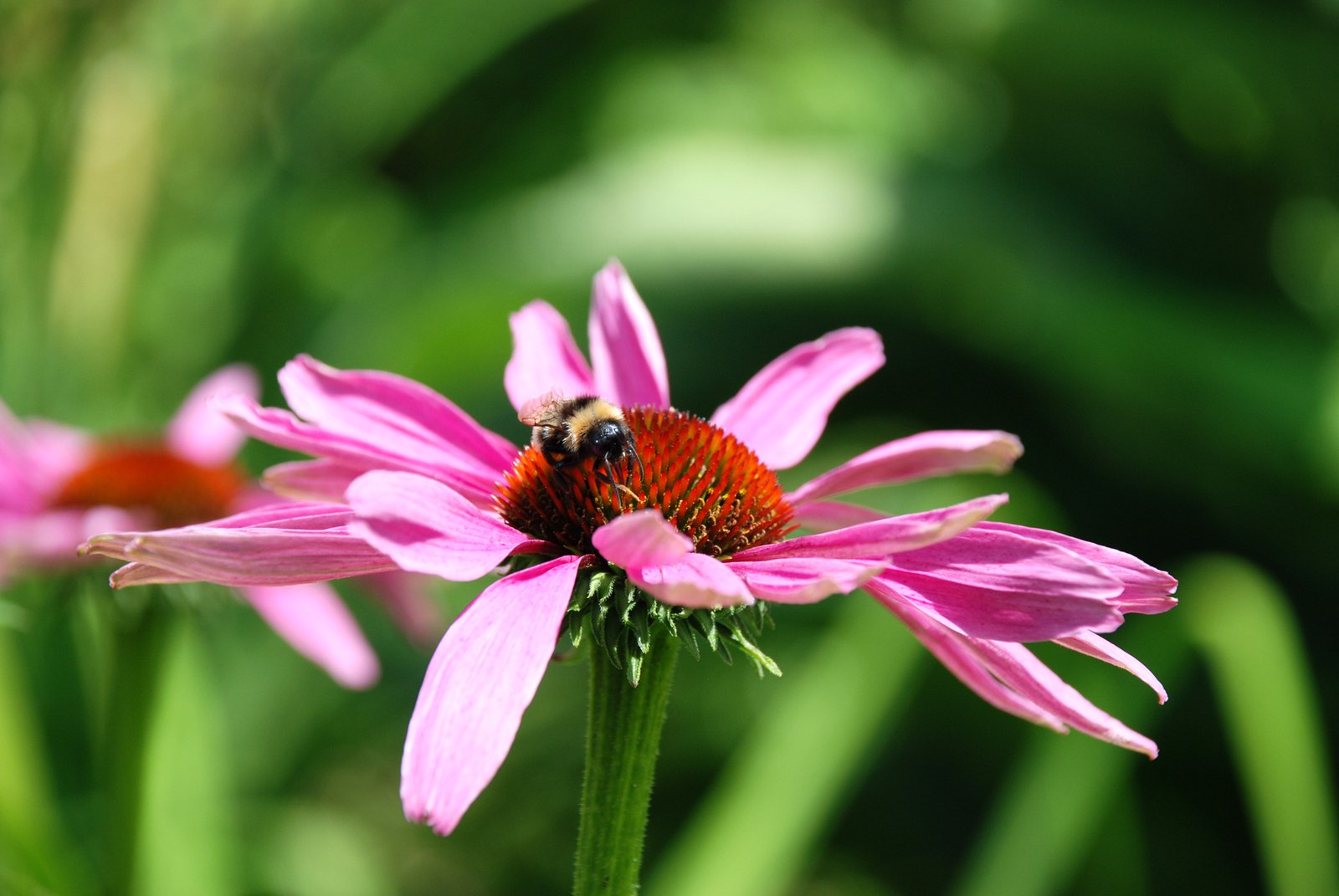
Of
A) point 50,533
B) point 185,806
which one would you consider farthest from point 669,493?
point 185,806

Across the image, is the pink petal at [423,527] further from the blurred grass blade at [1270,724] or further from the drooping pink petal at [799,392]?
the blurred grass blade at [1270,724]

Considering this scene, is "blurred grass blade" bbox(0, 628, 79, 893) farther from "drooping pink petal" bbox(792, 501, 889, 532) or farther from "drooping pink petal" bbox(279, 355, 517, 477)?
"drooping pink petal" bbox(792, 501, 889, 532)

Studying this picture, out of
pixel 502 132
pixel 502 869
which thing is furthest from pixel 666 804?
pixel 502 132

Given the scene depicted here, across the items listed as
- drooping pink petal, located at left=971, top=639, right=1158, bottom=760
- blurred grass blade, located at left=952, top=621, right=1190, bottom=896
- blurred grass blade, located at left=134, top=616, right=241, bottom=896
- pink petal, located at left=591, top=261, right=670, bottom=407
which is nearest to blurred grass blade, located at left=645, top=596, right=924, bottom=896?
blurred grass blade, located at left=952, top=621, right=1190, bottom=896

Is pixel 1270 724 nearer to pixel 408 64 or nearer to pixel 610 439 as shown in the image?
pixel 610 439

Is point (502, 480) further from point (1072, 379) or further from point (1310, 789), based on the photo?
point (1072, 379)
